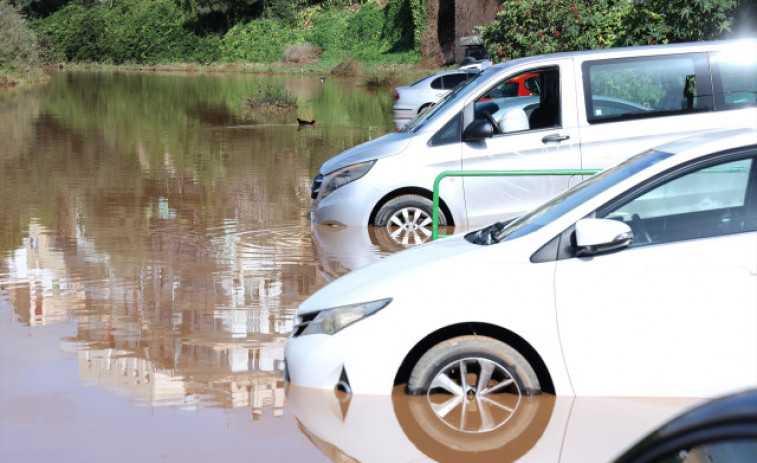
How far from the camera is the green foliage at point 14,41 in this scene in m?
51.0

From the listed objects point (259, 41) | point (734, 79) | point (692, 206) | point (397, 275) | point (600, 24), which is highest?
point (259, 41)

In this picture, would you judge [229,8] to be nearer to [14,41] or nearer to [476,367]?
[14,41]

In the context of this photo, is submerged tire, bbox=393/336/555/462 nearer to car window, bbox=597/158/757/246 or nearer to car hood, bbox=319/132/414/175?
car window, bbox=597/158/757/246

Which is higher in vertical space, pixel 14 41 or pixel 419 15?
pixel 419 15

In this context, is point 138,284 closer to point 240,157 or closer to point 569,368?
point 569,368

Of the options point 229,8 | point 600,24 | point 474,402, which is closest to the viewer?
point 474,402

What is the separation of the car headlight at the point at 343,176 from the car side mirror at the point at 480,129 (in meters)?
1.17

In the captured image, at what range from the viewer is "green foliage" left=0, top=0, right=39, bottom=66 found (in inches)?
2009

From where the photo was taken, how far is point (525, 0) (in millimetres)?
23938

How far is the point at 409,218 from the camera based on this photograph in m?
11.0

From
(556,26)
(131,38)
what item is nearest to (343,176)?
(556,26)

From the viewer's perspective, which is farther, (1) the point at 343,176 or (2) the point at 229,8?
(2) the point at 229,8

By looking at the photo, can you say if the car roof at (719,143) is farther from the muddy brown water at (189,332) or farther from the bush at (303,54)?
the bush at (303,54)

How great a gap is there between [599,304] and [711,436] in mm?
3278
